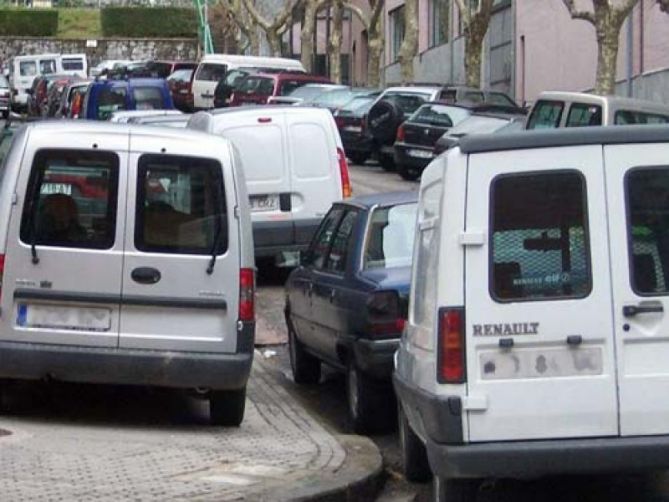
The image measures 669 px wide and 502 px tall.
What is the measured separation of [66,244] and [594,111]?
9.69 m

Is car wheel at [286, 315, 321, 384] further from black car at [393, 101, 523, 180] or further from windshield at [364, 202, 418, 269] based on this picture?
black car at [393, 101, 523, 180]

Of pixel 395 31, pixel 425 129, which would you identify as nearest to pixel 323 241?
pixel 425 129

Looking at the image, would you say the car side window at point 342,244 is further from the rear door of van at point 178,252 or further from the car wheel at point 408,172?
the car wheel at point 408,172

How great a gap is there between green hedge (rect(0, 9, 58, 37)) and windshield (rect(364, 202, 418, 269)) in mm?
74505

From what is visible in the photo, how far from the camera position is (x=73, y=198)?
10.2 m

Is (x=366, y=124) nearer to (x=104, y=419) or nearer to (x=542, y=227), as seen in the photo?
(x=104, y=419)

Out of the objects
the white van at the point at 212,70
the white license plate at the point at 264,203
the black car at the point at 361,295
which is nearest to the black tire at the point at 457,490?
the black car at the point at 361,295

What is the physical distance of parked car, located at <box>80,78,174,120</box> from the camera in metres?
29.7

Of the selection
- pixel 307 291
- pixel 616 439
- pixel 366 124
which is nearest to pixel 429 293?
pixel 616 439

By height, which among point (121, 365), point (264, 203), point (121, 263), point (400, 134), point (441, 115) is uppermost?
point (441, 115)

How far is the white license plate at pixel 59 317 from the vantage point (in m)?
10.2

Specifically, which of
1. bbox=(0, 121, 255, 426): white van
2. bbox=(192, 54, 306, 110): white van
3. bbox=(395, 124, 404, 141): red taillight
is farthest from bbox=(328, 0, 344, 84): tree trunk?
bbox=(0, 121, 255, 426): white van

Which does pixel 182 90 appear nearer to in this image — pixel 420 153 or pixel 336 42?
pixel 336 42

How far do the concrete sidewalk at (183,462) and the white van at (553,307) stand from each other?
1599 mm
